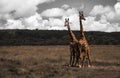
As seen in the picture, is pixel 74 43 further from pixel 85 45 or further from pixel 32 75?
pixel 32 75

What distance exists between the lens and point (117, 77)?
18688 millimetres

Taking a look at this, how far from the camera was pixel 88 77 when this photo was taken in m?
19.0

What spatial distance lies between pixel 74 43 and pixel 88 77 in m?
5.66

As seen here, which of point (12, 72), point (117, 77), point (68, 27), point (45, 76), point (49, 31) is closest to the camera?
point (117, 77)

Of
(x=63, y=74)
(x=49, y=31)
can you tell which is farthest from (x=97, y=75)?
(x=49, y=31)

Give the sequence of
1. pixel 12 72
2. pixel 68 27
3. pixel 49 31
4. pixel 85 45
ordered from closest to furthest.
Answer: pixel 12 72 → pixel 85 45 → pixel 68 27 → pixel 49 31

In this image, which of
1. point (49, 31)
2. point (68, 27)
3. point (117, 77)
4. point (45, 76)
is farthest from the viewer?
point (49, 31)

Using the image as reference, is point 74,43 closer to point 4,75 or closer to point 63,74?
point 63,74

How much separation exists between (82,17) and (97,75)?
6241 mm

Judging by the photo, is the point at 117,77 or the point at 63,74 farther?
the point at 63,74

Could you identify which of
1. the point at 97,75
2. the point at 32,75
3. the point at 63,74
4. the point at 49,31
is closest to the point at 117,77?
the point at 97,75

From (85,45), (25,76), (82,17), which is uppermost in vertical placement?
(82,17)

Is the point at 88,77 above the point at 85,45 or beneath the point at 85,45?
beneath

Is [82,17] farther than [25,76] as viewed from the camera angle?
Yes
